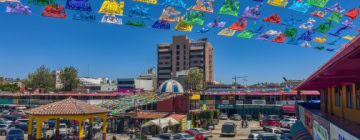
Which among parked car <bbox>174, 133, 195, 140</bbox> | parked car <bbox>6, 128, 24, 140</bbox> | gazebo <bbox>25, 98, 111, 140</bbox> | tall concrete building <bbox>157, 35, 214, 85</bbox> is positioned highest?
tall concrete building <bbox>157, 35, 214, 85</bbox>

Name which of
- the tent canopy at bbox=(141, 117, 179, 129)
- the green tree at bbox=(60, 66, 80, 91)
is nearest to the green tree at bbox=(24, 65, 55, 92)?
the green tree at bbox=(60, 66, 80, 91)

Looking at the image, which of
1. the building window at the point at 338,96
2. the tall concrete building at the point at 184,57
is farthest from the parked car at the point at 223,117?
→ the tall concrete building at the point at 184,57

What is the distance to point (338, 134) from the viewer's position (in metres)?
7.32

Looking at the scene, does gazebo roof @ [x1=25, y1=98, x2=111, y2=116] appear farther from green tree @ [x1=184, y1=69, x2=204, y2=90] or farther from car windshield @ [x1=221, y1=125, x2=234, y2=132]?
green tree @ [x1=184, y1=69, x2=204, y2=90]

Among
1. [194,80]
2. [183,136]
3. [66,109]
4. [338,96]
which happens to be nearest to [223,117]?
[194,80]

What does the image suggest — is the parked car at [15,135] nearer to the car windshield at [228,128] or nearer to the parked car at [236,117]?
the car windshield at [228,128]

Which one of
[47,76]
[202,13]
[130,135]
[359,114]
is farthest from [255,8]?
[47,76]

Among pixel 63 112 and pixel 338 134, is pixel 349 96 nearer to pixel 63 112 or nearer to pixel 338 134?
pixel 338 134

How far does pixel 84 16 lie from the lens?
1714 centimetres

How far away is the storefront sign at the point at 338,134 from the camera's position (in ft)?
20.1

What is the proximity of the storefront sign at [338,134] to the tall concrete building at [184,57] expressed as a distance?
119736 mm

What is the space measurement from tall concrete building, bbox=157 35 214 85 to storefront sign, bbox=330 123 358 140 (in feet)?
393

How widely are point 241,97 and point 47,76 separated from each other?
188 feet

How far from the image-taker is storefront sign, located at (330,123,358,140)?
6.12 meters
